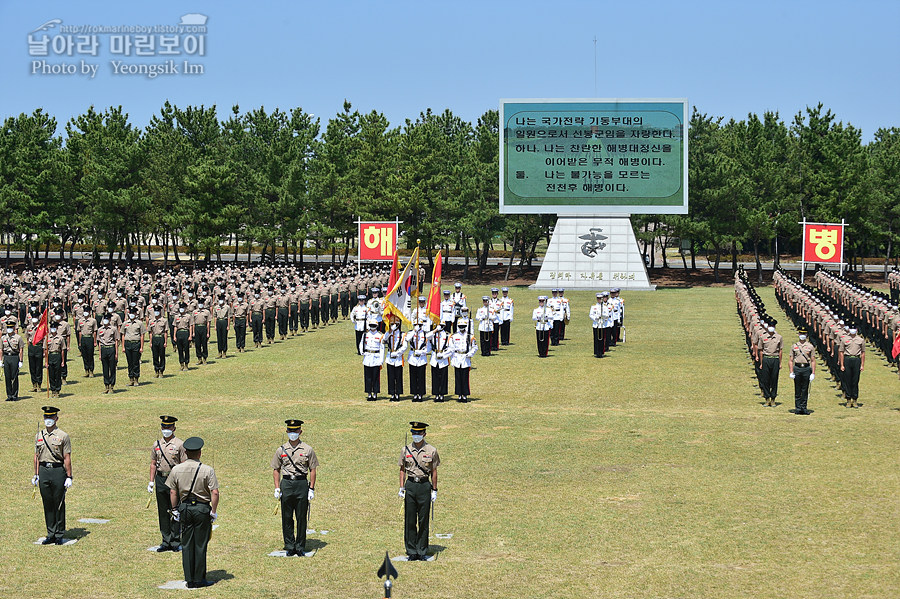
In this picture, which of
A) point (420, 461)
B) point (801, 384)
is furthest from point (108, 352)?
point (801, 384)

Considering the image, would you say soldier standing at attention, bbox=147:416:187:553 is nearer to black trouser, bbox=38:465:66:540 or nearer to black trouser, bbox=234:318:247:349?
black trouser, bbox=38:465:66:540

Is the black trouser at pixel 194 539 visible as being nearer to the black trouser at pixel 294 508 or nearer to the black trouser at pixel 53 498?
the black trouser at pixel 294 508

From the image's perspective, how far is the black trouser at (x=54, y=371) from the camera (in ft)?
66.3

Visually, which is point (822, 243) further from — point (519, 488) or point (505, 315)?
point (519, 488)

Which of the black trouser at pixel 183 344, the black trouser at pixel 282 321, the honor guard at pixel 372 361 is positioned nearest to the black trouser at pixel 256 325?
the black trouser at pixel 282 321

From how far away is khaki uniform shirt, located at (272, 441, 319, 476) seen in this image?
10203mm

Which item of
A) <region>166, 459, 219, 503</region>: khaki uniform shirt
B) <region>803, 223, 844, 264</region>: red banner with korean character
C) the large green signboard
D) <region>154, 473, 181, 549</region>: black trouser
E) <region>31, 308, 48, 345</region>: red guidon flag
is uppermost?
the large green signboard

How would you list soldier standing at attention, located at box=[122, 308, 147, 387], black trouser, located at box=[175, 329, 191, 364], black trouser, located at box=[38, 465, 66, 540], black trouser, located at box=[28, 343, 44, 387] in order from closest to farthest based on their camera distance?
1. black trouser, located at box=[38, 465, 66, 540]
2. black trouser, located at box=[28, 343, 44, 387]
3. soldier standing at attention, located at box=[122, 308, 147, 387]
4. black trouser, located at box=[175, 329, 191, 364]

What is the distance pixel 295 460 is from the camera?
10.2 meters

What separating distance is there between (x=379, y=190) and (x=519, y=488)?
164 feet

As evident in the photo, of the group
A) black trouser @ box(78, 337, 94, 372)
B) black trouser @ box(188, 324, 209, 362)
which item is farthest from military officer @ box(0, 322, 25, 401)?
black trouser @ box(188, 324, 209, 362)

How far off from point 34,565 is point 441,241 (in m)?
51.5

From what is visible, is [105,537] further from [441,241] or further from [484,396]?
[441,241]

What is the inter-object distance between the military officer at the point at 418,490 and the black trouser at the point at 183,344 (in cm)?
1424
